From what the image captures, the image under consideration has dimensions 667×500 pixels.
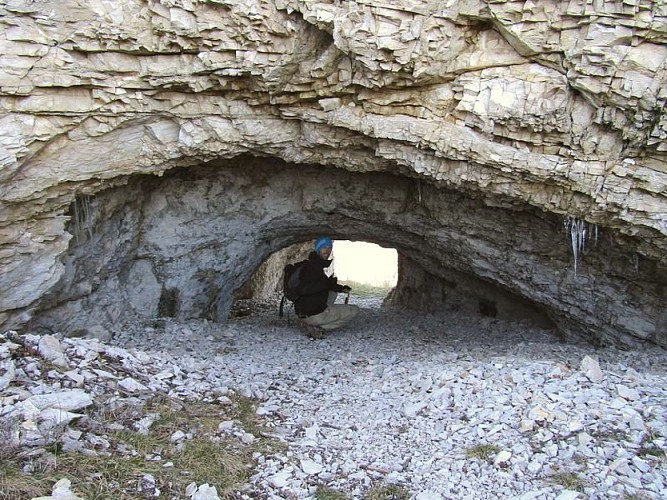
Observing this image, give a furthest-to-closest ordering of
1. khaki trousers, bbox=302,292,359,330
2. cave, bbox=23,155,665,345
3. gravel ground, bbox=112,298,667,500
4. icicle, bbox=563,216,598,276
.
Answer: khaki trousers, bbox=302,292,359,330, cave, bbox=23,155,665,345, icicle, bbox=563,216,598,276, gravel ground, bbox=112,298,667,500

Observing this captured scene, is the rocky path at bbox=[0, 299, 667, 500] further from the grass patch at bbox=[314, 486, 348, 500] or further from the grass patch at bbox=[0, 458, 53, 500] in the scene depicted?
the grass patch at bbox=[0, 458, 53, 500]

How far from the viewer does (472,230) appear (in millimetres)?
9969

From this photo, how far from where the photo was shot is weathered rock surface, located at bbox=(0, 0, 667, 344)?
→ 6.18 m

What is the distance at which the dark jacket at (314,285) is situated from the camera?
1053 centimetres

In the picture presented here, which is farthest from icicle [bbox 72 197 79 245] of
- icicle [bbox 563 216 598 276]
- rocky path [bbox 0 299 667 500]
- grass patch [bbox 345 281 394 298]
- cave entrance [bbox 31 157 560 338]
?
grass patch [bbox 345 281 394 298]

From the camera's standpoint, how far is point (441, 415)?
5.77 meters

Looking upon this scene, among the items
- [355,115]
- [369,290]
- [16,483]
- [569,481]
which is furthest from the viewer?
[369,290]

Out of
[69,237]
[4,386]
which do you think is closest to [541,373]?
[4,386]

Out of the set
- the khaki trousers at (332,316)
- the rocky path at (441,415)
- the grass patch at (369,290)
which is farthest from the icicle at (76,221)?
the grass patch at (369,290)

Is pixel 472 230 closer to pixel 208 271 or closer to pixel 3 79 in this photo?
pixel 208 271

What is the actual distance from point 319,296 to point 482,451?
6.14 m

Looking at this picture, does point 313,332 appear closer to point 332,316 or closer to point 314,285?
point 332,316

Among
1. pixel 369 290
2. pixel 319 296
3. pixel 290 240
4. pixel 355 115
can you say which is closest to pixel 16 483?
pixel 355 115

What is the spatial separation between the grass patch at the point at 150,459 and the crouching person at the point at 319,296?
493 centimetres
